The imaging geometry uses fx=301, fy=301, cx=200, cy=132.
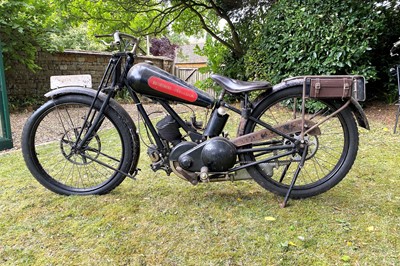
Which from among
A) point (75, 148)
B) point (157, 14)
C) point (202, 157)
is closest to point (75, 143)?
point (75, 148)

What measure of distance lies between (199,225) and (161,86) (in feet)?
3.11

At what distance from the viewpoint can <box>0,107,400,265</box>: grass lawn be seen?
160cm

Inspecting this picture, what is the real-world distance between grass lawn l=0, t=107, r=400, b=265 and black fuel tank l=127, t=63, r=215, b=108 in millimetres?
770

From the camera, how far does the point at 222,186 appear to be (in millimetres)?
2561

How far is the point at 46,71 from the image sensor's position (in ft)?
26.0

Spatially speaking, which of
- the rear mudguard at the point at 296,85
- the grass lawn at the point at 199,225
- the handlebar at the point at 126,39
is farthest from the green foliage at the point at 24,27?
the rear mudguard at the point at 296,85

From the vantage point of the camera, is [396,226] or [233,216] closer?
[396,226]

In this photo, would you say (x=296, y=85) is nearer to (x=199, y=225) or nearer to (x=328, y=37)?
(x=199, y=225)

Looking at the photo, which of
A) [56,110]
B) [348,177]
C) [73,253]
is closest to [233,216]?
[73,253]

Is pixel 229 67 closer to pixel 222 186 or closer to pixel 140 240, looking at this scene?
pixel 222 186

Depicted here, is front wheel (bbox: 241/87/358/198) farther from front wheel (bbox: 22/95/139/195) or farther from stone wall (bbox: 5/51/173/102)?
stone wall (bbox: 5/51/173/102)

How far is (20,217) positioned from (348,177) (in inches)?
103

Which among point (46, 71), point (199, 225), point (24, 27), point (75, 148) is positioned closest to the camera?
point (199, 225)

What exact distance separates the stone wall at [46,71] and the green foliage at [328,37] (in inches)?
219
